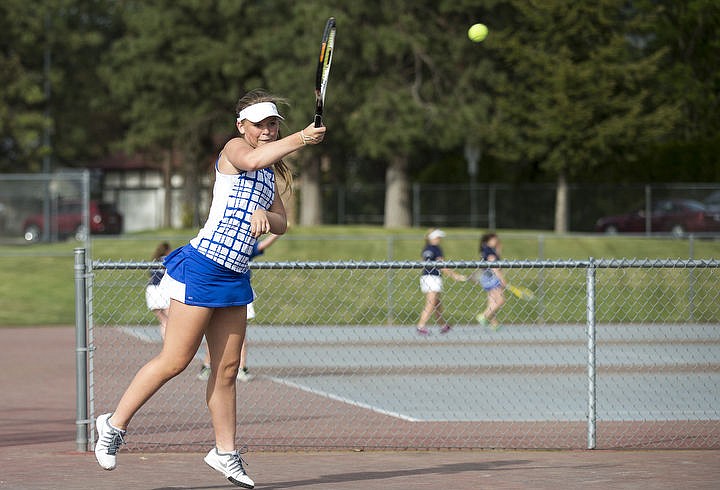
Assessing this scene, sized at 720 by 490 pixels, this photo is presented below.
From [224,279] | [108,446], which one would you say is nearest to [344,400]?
[108,446]

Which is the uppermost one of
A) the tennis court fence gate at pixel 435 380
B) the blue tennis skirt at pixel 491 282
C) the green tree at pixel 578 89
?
the green tree at pixel 578 89

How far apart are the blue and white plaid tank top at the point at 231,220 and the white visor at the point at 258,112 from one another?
0.93ft

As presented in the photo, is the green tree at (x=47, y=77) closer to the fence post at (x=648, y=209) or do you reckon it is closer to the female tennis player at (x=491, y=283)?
the fence post at (x=648, y=209)

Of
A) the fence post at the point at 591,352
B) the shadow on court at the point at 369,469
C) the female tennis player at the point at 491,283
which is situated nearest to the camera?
the shadow on court at the point at 369,469

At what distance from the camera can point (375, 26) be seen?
37781 mm

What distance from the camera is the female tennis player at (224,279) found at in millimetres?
6926

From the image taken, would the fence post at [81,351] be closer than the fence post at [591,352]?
Yes

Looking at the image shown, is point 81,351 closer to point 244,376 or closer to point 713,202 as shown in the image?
point 244,376

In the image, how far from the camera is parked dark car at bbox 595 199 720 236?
32594 millimetres

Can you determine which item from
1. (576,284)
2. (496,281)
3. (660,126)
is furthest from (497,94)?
(496,281)

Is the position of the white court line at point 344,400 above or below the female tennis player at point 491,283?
below

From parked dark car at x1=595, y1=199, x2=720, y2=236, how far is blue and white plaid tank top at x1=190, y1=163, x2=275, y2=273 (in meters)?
25.5

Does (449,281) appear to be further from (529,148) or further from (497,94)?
(497,94)

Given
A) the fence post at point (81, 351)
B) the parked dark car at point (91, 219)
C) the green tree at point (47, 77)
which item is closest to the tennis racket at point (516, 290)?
the fence post at point (81, 351)
